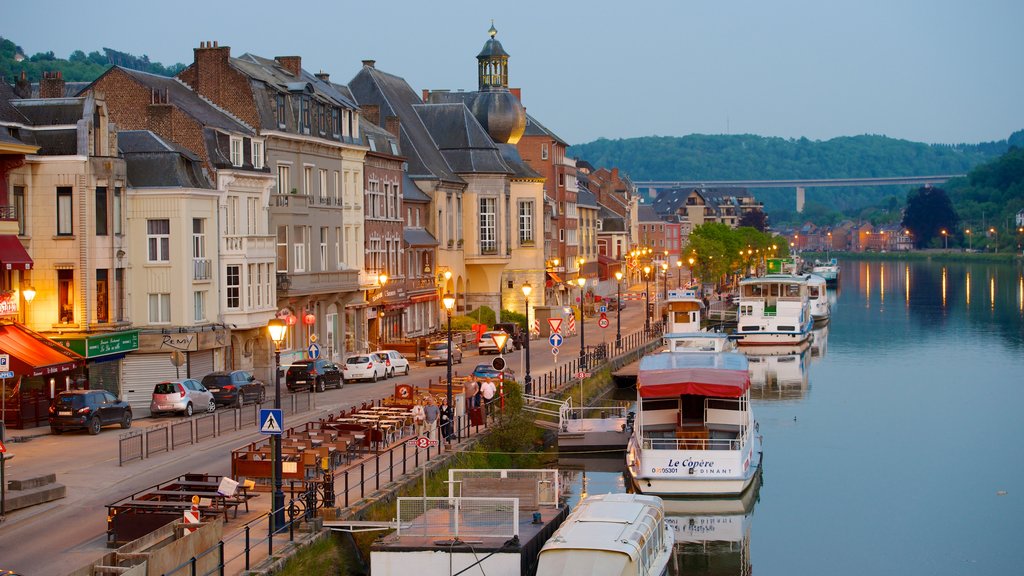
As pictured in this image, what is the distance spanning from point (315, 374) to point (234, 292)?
14.6ft

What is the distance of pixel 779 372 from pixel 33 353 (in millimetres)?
47295

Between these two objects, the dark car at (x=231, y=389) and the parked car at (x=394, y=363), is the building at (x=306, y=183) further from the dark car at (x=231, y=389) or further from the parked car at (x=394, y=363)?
the dark car at (x=231, y=389)

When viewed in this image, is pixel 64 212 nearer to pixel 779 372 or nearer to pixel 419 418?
pixel 419 418

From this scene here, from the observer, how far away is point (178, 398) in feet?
153

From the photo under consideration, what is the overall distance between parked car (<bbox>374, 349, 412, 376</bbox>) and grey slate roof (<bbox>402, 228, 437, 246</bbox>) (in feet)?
51.6

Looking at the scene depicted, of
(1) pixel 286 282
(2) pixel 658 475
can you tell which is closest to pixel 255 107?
(1) pixel 286 282

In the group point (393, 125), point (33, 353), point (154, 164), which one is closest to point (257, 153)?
point (154, 164)

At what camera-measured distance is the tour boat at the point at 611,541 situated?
2697cm

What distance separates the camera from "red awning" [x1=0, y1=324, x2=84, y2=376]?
42656 mm

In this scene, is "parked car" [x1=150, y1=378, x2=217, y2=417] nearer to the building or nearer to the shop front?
the shop front

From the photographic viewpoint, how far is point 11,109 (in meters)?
47.5

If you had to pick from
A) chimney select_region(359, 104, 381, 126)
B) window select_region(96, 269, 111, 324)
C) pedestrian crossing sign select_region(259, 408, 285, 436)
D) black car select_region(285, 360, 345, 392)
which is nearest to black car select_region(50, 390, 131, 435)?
window select_region(96, 269, 111, 324)

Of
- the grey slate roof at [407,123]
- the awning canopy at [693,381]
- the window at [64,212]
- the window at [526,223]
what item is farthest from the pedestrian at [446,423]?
the window at [526,223]

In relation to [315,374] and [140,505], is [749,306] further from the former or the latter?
[140,505]
